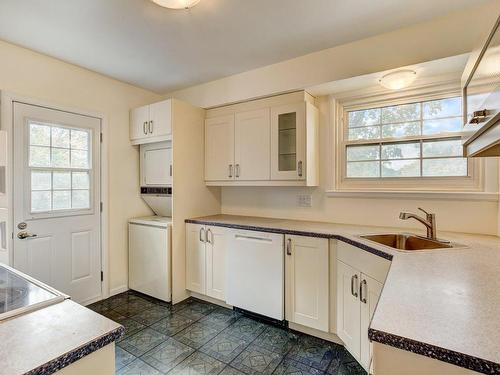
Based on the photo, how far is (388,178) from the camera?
245 cm

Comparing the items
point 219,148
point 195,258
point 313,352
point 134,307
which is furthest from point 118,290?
point 313,352

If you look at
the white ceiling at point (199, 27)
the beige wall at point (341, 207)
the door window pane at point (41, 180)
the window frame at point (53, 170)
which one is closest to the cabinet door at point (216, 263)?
the beige wall at point (341, 207)

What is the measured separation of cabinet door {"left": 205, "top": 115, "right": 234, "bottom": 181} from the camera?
294 centimetres

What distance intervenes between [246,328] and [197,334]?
0.43 meters

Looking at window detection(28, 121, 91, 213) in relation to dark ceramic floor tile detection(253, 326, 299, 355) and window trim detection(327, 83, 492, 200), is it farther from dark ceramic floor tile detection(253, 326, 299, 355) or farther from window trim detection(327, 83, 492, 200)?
window trim detection(327, 83, 492, 200)

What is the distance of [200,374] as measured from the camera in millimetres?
1766

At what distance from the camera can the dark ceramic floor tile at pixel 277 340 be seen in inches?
80.9

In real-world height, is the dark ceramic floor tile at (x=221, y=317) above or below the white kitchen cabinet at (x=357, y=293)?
below

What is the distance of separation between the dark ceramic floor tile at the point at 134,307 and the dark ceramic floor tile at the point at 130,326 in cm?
10

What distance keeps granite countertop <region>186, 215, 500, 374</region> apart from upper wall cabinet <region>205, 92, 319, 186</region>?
4.22 ft

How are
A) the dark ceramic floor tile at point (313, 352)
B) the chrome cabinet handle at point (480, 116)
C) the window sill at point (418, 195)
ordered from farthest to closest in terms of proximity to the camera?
the window sill at point (418, 195) < the dark ceramic floor tile at point (313, 352) < the chrome cabinet handle at point (480, 116)

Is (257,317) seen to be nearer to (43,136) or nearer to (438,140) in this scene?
(438,140)

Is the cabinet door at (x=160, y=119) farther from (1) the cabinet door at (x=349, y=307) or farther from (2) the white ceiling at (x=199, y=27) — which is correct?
(1) the cabinet door at (x=349, y=307)

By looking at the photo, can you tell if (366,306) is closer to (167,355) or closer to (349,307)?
(349,307)
